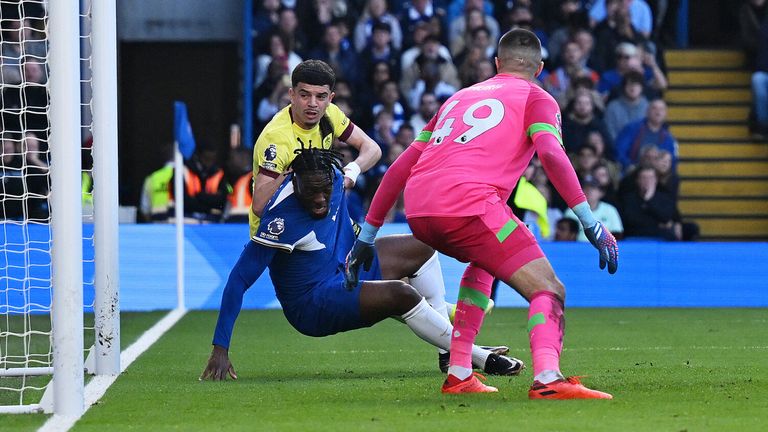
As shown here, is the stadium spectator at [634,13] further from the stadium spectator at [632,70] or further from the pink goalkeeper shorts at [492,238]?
the pink goalkeeper shorts at [492,238]

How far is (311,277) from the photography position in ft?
26.5

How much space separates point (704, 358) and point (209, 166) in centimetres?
866

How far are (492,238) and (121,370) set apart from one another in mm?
2984

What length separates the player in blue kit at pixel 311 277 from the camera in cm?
787

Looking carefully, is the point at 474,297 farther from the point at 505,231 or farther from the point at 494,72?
the point at 494,72

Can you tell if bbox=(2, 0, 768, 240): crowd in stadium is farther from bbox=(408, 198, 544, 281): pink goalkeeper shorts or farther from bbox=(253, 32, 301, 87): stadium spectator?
bbox=(408, 198, 544, 281): pink goalkeeper shorts

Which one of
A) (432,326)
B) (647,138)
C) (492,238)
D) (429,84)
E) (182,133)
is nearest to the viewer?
(492,238)

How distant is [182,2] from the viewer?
67.1 ft

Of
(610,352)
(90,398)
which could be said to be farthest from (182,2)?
(90,398)

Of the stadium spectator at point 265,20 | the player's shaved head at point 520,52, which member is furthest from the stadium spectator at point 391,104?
the player's shaved head at point 520,52

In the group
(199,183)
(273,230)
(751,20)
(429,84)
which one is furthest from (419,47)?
(273,230)

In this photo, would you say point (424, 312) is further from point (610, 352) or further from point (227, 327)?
point (610, 352)

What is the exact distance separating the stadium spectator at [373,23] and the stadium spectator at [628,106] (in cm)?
277

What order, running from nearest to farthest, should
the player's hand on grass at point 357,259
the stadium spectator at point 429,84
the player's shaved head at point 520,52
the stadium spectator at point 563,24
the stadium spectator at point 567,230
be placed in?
the player's shaved head at point 520,52
the player's hand on grass at point 357,259
the stadium spectator at point 567,230
the stadium spectator at point 429,84
the stadium spectator at point 563,24
